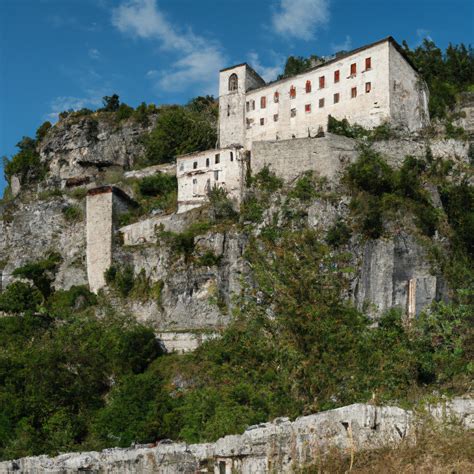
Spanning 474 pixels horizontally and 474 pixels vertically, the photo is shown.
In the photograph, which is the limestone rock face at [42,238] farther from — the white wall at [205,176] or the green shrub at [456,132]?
the green shrub at [456,132]

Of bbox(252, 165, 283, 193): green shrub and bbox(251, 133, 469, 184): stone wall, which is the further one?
bbox(252, 165, 283, 193): green shrub

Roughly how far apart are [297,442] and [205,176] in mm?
34688

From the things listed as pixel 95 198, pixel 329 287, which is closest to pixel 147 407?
pixel 329 287

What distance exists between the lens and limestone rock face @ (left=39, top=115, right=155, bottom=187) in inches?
2392

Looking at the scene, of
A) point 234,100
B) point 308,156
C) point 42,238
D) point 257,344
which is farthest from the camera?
point 42,238

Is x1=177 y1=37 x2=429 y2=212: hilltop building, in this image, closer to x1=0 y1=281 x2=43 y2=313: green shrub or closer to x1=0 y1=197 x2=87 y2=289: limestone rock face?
x1=0 y1=197 x2=87 y2=289: limestone rock face

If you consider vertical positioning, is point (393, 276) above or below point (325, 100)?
below

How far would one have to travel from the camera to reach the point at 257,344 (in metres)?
33.0

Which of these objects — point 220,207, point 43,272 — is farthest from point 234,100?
point 43,272

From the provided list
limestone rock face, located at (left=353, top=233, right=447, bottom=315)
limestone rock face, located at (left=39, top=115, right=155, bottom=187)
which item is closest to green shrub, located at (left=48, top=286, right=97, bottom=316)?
limestone rock face, located at (left=39, top=115, right=155, bottom=187)

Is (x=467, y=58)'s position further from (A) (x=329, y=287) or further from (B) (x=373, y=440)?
(B) (x=373, y=440)

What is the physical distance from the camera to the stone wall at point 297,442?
13.5 m

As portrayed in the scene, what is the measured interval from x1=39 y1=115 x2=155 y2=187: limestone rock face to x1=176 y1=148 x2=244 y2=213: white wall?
12791 mm

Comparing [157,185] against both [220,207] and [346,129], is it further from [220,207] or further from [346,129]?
[346,129]
